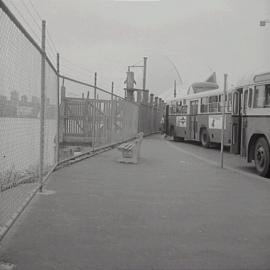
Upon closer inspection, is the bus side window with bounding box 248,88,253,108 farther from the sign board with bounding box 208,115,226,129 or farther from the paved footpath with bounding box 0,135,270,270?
the sign board with bounding box 208,115,226,129

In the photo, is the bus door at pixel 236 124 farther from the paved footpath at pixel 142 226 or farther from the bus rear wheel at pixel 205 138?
the bus rear wheel at pixel 205 138

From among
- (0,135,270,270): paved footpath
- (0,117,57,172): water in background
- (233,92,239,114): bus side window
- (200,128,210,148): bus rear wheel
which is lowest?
(0,135,270,270): paved footpath

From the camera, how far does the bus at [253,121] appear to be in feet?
39.4

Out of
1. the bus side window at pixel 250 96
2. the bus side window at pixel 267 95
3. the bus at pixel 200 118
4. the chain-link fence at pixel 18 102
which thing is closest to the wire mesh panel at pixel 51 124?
the chain-link fence at pixel 18 102

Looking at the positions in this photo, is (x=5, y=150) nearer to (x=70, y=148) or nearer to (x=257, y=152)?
(x=70, y=148)

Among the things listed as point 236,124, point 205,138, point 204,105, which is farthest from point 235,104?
point 204,105

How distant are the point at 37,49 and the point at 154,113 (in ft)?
115

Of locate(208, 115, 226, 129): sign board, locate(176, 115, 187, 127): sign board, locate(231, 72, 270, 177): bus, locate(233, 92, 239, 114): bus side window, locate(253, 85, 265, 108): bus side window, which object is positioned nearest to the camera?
locate(231, 72, 270, 177): bus

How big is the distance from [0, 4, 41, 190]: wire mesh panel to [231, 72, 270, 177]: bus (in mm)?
6341

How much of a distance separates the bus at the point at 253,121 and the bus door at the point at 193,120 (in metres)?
11.0

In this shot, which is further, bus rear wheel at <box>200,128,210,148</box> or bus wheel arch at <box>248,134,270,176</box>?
bus rear wheel at <box>200,128,210,148</box>

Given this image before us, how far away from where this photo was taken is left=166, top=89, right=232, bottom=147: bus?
2128 cm

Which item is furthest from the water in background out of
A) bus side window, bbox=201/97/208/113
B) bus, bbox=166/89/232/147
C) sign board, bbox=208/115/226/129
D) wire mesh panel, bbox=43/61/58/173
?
bus side window, bbox=201/97/208/113

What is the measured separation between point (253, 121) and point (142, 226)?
7.56m
